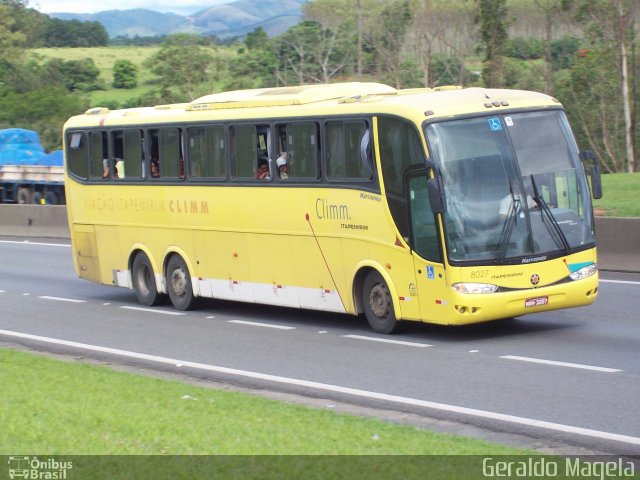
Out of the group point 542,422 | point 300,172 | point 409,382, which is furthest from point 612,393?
point 300,172

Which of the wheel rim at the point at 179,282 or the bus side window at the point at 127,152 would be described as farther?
the bus side window at the point at 127,152

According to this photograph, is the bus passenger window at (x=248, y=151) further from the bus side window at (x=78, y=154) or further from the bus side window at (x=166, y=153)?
the bus side window at (x=78, y=154)

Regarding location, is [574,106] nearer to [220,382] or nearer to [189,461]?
[220,382]

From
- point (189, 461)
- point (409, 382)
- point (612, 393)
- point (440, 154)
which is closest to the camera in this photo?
point (189, 461)

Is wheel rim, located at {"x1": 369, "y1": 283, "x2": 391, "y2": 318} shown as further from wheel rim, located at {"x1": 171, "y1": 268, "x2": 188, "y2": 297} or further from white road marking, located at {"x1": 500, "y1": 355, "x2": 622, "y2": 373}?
wheel rim, located at {"x1": 171, "y1": 268, "x2": 188, "y2": 297}

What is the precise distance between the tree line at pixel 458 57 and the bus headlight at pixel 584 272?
105 ft

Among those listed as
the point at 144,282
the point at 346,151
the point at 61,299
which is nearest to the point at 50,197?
the point at 61,299

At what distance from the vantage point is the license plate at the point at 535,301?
14.1m

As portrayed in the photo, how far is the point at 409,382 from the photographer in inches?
473

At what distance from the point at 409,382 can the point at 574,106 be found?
47268 mm

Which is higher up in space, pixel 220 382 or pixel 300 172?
pixel 300 172

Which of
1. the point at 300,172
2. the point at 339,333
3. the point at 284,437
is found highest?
the point at 300,172

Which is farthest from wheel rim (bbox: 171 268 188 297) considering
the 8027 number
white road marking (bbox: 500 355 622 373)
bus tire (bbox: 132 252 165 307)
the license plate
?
white road marking (bbox: 500 355 622 373)

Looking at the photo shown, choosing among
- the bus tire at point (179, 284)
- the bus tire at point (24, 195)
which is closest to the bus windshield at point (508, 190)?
the bus tire at point (179, 284)
